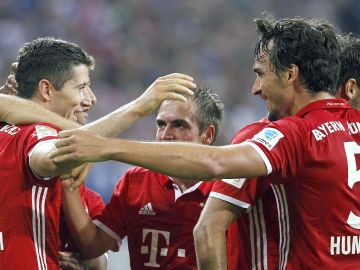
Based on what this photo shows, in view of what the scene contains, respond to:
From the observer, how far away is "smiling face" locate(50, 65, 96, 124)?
16.7 feet

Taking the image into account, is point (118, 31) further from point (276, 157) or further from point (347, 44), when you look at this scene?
point (276, 157)

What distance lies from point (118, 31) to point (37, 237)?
9509 millimetres

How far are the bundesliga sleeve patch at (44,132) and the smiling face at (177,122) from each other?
1.06 metres

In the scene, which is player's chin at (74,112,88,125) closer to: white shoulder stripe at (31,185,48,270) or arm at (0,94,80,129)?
arm at (0,94,80,129)

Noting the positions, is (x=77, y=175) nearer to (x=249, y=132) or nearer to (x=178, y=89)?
(x=178, y=89)

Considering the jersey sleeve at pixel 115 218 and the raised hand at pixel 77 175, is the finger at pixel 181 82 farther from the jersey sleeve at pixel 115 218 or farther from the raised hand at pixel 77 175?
the jersey sleeve at pixel 115 218

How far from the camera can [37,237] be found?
183 inches

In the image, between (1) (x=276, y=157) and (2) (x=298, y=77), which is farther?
(2) (x=298, y=77)

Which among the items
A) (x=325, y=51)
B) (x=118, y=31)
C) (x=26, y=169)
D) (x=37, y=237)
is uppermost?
(x=118, y=31)

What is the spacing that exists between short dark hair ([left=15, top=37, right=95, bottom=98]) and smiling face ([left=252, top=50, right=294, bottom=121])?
3.84 feet

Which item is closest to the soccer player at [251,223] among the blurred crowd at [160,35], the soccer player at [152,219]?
the soccer player at [152,219]

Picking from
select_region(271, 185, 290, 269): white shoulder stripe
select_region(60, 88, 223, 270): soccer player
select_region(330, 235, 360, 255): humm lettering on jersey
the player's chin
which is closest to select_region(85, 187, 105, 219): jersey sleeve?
select_region(60, 88, 223, 270): soccer player

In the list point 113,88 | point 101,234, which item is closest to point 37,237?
point 101,234

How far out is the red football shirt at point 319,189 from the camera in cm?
424
